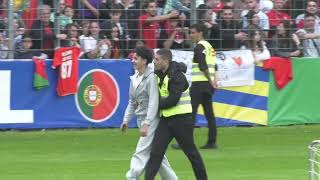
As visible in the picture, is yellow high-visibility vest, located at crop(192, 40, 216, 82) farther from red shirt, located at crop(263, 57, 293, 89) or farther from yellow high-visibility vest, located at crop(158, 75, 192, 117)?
yellow high-visibility vest, located at crop(158, 75, 192, 117)

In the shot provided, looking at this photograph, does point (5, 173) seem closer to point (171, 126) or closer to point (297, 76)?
point (171, 126)

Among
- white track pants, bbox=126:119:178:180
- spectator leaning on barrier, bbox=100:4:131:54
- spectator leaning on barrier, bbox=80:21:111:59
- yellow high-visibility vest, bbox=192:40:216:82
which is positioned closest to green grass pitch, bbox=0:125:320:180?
yellow high-visibility vest, bbox=192:40:216:82

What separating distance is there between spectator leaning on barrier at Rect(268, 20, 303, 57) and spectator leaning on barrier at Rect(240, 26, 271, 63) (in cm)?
28

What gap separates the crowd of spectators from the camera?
16953mm

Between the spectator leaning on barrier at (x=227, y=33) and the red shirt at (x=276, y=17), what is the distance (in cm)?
82

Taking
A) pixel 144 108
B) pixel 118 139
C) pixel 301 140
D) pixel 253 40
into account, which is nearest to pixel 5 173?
pixel 144 108

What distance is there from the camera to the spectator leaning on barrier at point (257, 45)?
17473 millimetres

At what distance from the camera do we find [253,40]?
58.1ft

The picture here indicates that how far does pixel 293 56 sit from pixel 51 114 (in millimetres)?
5134

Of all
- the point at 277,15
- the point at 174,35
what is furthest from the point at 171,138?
the point at 277,15

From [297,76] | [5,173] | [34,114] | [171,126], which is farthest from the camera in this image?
[297,76]

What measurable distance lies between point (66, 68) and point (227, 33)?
347 centimetres

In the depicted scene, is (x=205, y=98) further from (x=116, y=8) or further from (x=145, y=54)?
(x=145, y=54)

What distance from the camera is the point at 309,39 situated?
1802 cm
